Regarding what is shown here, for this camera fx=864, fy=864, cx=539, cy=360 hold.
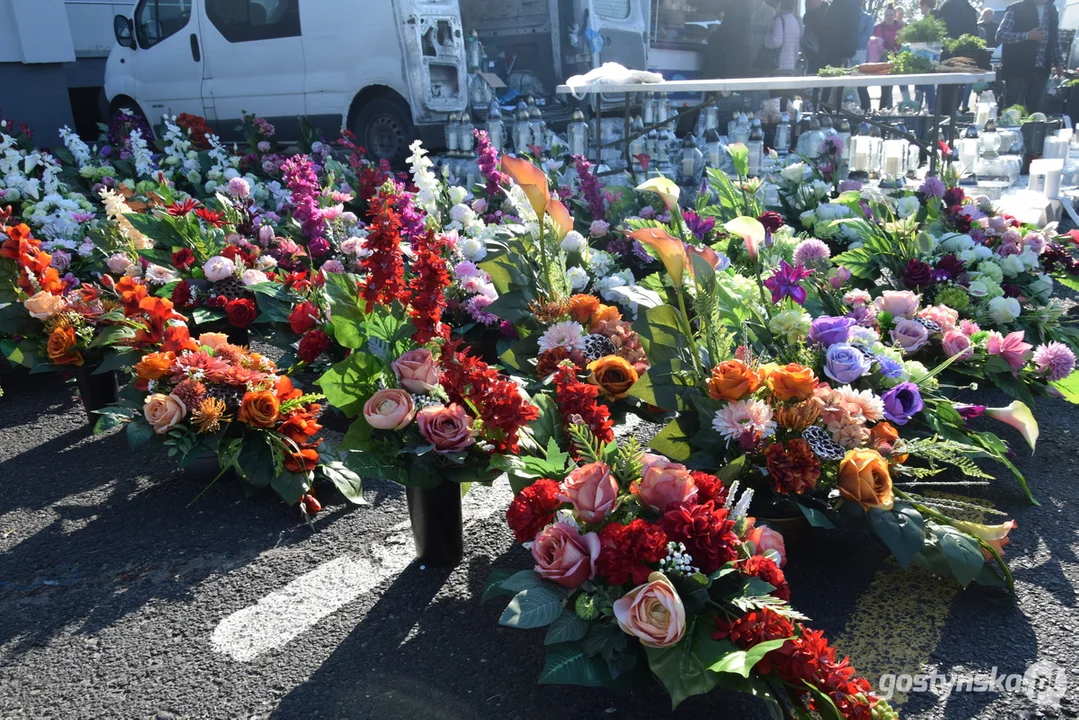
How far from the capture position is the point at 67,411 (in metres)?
3.87

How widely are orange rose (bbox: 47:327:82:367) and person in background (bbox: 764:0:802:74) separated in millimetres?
10705

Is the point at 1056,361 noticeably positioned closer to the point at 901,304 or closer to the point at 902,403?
the point at 901,304

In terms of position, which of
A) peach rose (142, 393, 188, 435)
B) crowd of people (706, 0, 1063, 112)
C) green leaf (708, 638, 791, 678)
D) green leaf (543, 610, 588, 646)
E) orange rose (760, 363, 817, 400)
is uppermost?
crowd of people (706, 0, 1063, 112)

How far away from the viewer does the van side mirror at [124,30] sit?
9.71m

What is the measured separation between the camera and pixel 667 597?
1.71 m

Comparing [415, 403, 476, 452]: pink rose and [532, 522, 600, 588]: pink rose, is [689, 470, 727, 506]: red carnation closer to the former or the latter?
[532, 522, 600, 588]: pink rose

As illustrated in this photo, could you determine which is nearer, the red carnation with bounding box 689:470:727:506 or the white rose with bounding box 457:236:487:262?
the red carnation with bounding box 689:470:727:506

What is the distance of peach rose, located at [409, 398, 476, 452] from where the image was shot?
2158 mm

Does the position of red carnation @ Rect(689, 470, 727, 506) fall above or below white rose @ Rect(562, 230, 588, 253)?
below

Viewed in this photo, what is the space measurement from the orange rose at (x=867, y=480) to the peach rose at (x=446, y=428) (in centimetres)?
99

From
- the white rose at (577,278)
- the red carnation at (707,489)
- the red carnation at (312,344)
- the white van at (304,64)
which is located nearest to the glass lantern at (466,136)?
the white van at (304,64)

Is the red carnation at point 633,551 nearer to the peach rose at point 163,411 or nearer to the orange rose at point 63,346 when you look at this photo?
the peach rose at point 163,411

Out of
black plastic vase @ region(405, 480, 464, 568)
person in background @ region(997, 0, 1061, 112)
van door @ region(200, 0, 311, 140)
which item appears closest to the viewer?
black plastic vase @ region(405, 480, 464, 568)

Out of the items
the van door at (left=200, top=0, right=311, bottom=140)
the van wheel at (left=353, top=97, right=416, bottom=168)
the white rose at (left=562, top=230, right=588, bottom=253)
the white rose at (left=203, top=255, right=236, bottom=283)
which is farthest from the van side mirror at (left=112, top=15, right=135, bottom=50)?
the white rose at (left=562, top=230, right=588, bottom=253)
